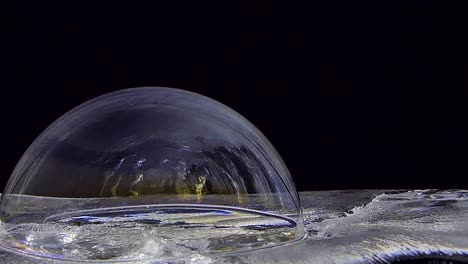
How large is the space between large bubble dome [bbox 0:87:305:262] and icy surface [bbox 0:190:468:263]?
0.02 meters

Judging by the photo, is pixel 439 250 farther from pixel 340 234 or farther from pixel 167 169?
pixel 167 169

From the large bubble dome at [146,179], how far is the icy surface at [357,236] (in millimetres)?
21

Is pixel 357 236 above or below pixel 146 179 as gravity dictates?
below

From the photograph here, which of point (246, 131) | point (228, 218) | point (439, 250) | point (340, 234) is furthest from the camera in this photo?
point (246, 131)

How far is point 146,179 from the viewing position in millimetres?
1543

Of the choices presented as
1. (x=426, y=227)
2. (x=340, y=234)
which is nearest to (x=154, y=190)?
(x=340, y=234)

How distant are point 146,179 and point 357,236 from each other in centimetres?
41

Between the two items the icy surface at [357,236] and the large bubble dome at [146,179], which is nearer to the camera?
the icy surface at [357,236]

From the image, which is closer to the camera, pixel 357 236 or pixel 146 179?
pixel 357 236

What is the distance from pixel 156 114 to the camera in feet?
5.22

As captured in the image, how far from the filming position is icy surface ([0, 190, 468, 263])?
4.14 feet

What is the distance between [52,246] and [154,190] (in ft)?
0.85

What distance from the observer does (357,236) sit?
1382 millimetres

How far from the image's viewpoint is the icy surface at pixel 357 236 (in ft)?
4.14
